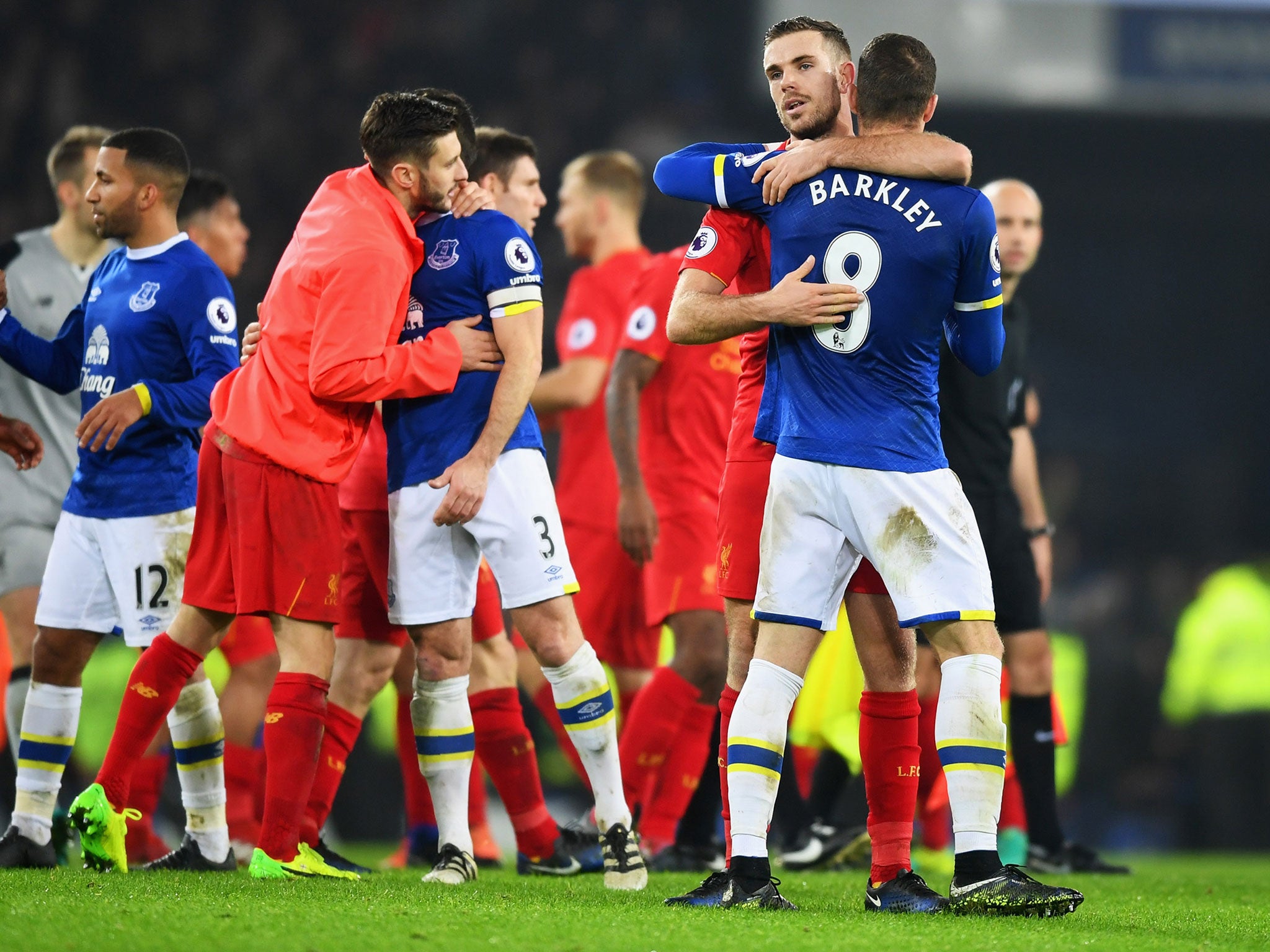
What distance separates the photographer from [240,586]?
4094mm

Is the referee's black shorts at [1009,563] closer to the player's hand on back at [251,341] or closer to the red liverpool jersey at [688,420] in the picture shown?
the red liverpool jersey at [688,420]

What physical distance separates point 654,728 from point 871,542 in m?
1.85

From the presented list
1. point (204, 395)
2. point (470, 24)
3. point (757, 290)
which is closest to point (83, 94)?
point (470, 24)

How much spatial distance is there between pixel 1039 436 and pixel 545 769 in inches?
233

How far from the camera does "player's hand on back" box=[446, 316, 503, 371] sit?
4.23 metres

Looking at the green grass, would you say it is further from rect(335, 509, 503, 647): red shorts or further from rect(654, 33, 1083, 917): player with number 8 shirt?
rect(335, 509, 503, 647): red shorts

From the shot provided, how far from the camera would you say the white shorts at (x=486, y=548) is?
4184mm

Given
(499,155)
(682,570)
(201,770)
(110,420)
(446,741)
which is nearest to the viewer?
(446,741)

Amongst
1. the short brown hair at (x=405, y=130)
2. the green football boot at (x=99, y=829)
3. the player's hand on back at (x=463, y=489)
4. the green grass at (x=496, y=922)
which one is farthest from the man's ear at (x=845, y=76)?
the green football boot at (x=99, y=829)

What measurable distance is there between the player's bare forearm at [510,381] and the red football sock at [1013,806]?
8.39 feet

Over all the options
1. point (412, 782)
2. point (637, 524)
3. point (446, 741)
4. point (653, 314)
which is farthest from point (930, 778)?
point (446, 741)

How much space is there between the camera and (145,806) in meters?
5.17

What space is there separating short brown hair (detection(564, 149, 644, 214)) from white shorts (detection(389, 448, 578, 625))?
244 cm

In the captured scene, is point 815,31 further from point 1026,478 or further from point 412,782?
point 412,782
